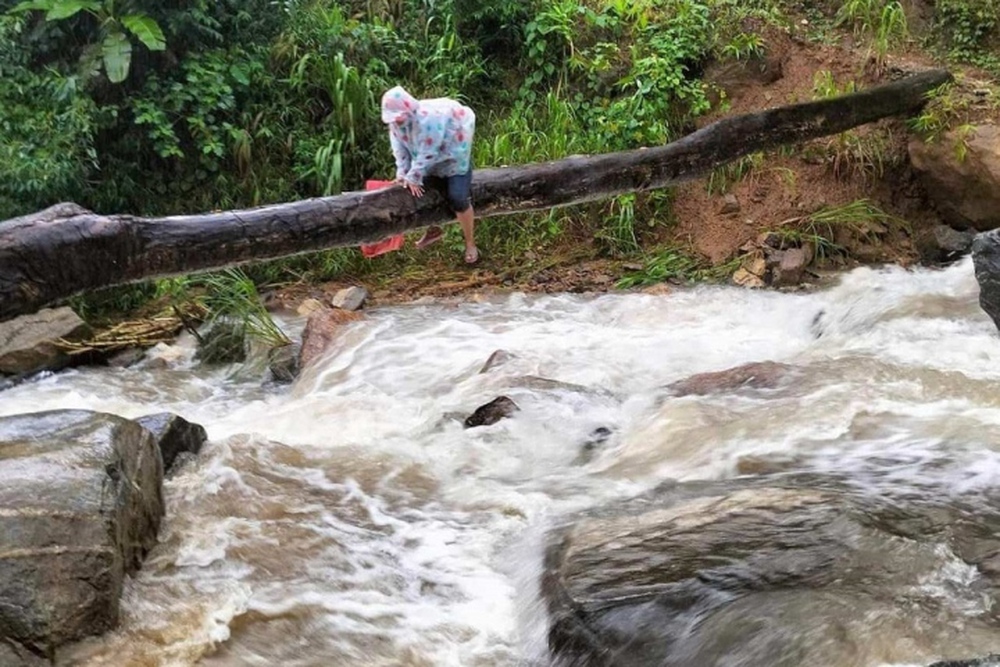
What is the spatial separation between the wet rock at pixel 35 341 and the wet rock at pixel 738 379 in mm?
4752

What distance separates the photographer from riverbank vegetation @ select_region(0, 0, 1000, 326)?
7.69 metres

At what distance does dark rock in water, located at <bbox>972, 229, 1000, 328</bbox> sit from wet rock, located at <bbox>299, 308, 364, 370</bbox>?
4.44 m

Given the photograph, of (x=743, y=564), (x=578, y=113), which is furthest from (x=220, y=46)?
(x=743, y=564)

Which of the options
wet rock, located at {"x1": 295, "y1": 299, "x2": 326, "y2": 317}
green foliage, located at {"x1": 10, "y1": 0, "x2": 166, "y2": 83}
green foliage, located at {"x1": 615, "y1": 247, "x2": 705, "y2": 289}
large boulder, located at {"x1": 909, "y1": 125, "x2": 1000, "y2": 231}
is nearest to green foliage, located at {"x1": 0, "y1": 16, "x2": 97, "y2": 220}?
green foliage, located at {"x1": 10, "y1": 0, "x2": 166, "y2": 83}

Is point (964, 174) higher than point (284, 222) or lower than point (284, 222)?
lower

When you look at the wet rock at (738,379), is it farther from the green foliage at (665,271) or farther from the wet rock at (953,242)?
the wet rock at (953,242)

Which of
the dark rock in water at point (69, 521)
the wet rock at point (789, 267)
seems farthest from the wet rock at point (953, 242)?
the dark rock in water at point (69, 521)

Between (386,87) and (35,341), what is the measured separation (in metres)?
4.28

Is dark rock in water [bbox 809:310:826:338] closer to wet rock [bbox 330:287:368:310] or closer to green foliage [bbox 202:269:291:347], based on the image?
wet rock [bbox 330:287:368:310]

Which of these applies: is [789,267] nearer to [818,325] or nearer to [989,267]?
[818,325]

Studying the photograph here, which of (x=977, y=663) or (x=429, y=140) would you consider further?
(x=429, y=140)

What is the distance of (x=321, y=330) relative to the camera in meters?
6.91

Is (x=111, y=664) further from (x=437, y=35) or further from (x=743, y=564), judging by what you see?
(x=437, y=35)

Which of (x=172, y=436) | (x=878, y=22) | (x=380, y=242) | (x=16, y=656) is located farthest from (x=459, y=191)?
(x=878, y=22)
